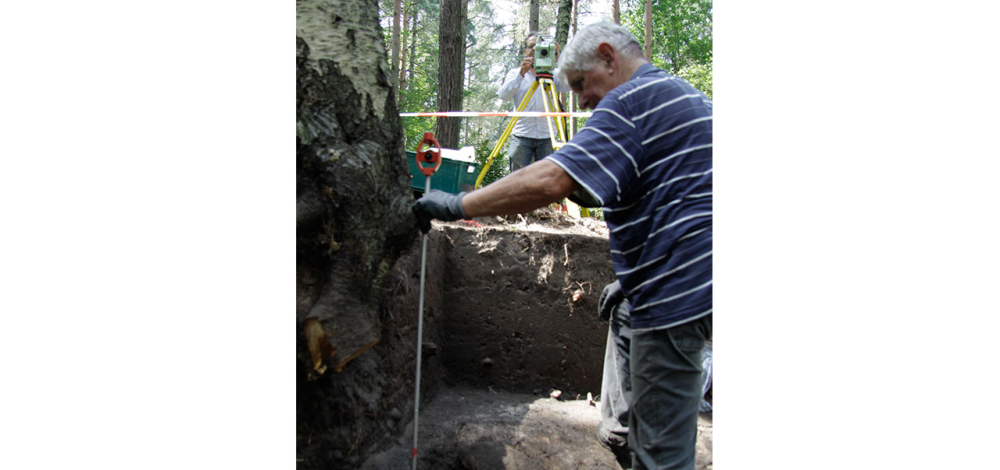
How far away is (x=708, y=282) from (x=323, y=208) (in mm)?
1173

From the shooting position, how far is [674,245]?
1681mm

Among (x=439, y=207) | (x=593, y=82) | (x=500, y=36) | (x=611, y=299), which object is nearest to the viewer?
(x=439, y=207)

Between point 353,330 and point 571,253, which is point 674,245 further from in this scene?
point 571,253

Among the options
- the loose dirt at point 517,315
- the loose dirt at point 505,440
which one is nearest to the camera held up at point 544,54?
the loose dirt at point 517,315

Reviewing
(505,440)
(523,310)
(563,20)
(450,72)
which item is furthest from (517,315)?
(563,20)

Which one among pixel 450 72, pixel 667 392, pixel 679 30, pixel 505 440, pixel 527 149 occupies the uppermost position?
pixel 679 30

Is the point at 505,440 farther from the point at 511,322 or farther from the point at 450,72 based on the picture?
the point at 450,72

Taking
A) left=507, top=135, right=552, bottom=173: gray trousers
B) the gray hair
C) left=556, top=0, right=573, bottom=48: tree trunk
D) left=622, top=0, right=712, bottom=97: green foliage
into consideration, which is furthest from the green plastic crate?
left=622, top=0, right=712, bottom=97: green foliage

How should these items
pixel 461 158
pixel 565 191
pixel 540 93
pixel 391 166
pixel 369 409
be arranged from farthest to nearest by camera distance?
pixel 540 93 → pixel 461 158 → pixel 369 409 → pixel 391 166 → pixel 565 191

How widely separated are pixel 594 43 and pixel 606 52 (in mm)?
50

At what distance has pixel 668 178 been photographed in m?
1.68

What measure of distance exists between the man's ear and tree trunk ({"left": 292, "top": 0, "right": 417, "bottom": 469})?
2.34ft

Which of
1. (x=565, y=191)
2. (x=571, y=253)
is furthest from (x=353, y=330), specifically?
(x=571, y=253)

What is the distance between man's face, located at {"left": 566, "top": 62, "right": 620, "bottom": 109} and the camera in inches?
75.7
